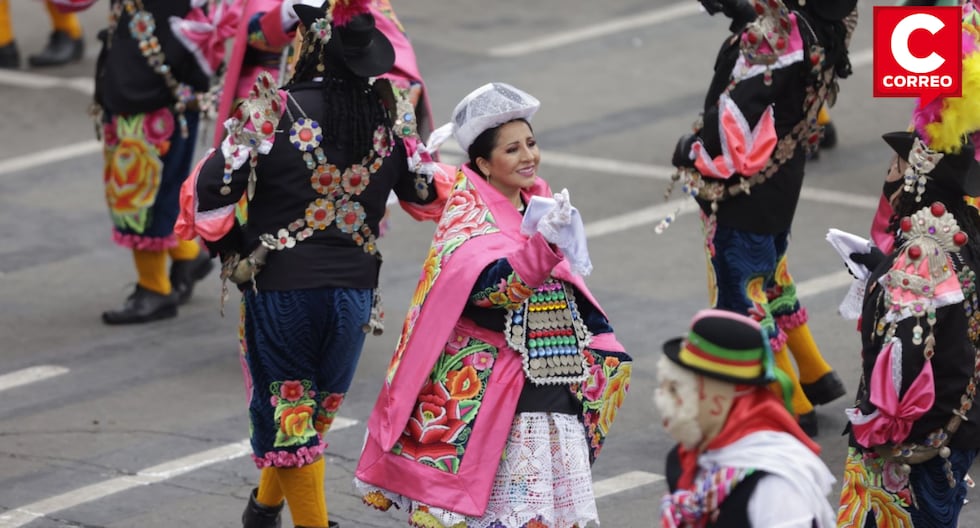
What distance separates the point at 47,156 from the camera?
14.5 m

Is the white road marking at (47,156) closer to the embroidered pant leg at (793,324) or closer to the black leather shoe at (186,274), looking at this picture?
the black leather shoe at (186,274)

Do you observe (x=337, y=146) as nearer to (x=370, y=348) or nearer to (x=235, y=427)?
(x=235, y=427)

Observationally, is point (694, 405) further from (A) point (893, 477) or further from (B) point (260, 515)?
(B) point (260, 515)

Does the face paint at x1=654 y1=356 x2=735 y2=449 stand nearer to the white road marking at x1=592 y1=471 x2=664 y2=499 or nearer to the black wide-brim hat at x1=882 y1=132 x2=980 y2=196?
the black wide-brim hat at x1=882 y1=132 x2=980 y2=196

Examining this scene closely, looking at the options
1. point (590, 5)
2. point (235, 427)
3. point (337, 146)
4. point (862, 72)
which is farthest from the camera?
point (590, 5)

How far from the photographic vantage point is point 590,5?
18469 mm

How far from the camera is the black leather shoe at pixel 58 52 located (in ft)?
55.1

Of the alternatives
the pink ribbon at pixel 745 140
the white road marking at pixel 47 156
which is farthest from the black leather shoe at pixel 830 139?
the white road marking at pixel 47 156

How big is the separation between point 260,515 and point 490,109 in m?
2.09

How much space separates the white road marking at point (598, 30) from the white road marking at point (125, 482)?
8.14m

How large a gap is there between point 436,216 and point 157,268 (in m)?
3.91

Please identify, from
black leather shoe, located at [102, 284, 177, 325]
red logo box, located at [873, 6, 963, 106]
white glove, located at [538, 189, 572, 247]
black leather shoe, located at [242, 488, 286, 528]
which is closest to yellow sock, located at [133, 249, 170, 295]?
black leather shoe, located at [102, 284, 177, 325]

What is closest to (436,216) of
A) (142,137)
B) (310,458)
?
(310,458)

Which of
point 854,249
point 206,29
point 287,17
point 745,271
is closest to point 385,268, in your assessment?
point 206,29
